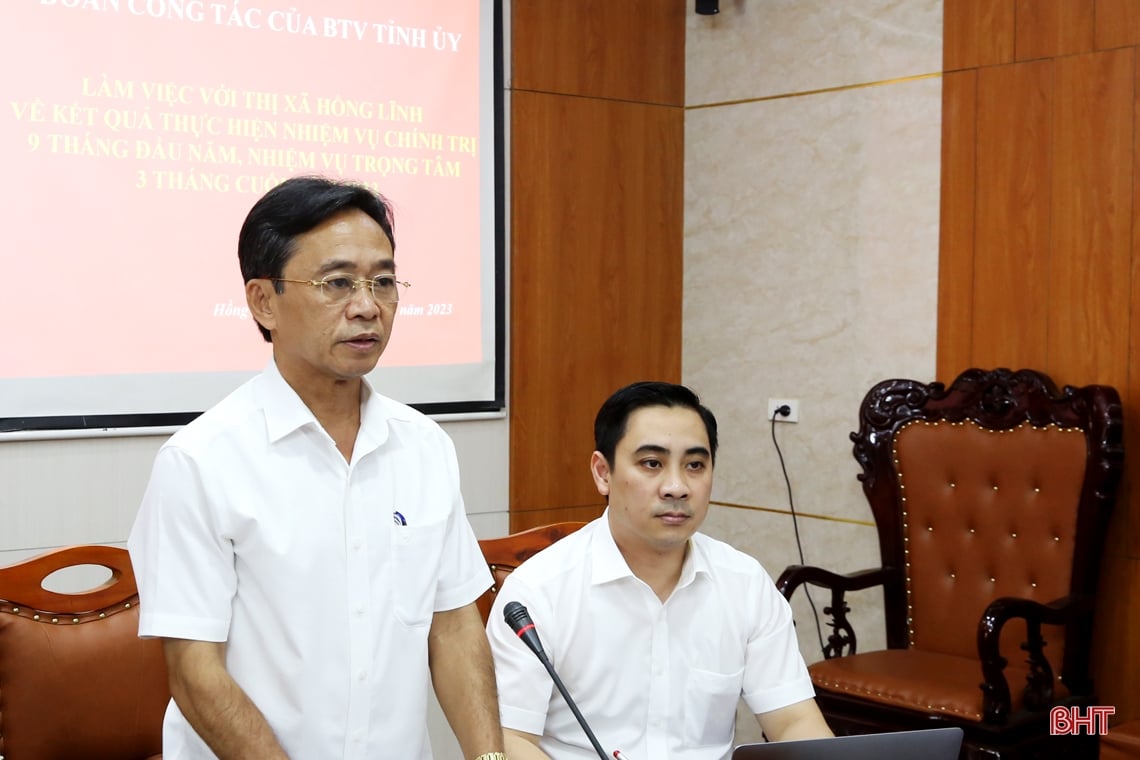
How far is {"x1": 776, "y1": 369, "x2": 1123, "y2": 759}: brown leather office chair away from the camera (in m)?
3.24

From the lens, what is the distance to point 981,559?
11.8ft

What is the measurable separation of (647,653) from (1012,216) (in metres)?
2.17

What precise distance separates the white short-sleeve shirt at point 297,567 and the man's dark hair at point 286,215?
0.15 metres

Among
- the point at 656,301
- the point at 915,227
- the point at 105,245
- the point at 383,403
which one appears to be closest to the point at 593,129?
the point at 656,301

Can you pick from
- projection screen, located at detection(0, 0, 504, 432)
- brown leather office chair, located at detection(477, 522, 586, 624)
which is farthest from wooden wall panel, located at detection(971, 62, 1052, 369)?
brown leather office chair, located at detection(477, 522, 586, 624)

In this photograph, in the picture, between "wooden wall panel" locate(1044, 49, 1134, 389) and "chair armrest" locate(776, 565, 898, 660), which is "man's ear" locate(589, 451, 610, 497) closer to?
"chair armrest" locate(776, 565, 898, 660)

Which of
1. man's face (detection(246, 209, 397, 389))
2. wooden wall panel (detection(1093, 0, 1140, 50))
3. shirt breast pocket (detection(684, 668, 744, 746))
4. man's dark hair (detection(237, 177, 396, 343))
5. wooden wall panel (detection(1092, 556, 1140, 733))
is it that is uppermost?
wooden wall panel (detection(1093, 0, 1140, 50))

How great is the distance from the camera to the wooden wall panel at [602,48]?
170 inches

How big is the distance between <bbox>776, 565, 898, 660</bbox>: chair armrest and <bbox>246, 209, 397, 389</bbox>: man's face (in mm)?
2084

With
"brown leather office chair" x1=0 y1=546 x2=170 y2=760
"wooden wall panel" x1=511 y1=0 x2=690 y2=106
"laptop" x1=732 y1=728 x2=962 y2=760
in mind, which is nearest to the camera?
"laptop" x1=732 y1=728 x2=962 y2=760

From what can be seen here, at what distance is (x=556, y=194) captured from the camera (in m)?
4.39

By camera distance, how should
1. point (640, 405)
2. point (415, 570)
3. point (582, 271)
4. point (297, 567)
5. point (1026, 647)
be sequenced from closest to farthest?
point (297, 567)
point (415, 570)
point (640, 405)
point (1026, 647)
point (582, 271)

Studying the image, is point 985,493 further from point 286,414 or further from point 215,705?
point 215,705

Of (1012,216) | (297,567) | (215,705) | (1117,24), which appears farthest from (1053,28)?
(215,705)
